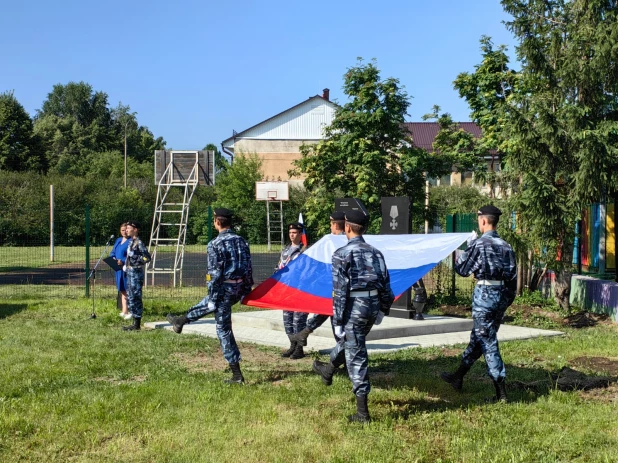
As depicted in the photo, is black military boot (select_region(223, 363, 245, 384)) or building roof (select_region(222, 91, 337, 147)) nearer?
black military boot (select_region(223, 363, 245, 384))

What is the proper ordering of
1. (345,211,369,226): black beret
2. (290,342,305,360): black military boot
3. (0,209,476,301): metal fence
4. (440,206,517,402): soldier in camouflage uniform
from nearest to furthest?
(345,211,369,226): black beret, (440,206,517,402): soldier in camouflage uniform, (290,342,305,360): black military boot, (0,209,476,301): metal fence

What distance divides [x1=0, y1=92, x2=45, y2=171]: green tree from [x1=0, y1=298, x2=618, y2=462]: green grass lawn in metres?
51.3

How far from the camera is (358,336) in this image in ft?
20.9

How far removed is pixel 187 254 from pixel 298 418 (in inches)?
760

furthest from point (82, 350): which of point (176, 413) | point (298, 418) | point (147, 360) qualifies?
point (298, 418)

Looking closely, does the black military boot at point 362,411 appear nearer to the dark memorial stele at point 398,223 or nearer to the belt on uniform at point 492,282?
the belt on uniform at point 492,282

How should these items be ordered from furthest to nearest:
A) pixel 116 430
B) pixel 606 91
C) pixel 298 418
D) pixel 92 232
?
1. pixel 92 232
2. pixel 606 91
3. pixel 298 418
4. pixel 116 430

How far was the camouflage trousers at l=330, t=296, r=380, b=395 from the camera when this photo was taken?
250 inches

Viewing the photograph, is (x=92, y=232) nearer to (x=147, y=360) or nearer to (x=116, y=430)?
(x=147, y=360)

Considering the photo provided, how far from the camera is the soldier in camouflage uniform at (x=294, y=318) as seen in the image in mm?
9594

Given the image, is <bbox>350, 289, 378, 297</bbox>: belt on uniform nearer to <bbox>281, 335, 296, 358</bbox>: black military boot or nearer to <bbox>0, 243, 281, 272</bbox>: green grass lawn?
<bbox>281, 335, 296, 358</bbox>: black military boot

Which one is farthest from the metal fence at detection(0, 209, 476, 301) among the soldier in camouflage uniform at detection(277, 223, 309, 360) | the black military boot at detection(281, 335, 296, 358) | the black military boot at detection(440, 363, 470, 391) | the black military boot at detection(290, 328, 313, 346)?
the black military boot at detection(440, 363, 470, 391)

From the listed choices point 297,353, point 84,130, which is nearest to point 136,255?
point 297,353

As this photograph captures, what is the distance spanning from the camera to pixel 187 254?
25.2 metres
